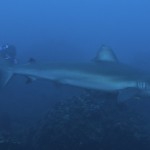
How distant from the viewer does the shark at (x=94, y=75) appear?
7566mm

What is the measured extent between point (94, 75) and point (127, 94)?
86 cm

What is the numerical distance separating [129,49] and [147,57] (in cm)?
1148

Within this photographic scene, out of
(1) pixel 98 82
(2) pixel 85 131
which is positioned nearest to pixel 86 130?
(2) pixel 85 131

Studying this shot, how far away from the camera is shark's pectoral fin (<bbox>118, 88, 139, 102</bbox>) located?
23.4 ft

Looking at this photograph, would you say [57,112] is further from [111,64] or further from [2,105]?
[2,105]

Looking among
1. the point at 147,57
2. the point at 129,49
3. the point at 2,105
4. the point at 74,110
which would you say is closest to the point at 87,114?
the point at 74,110

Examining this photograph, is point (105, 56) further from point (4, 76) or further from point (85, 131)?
point (4, 76)

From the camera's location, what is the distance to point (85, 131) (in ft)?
25.5

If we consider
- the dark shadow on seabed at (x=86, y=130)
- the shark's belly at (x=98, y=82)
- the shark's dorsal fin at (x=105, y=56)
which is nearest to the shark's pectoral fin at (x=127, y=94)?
the shark's belly at (x=98, y=82)

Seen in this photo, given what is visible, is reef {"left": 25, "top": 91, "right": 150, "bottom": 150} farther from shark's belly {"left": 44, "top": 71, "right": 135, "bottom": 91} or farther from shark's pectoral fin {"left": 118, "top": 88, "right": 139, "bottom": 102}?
shark's pectoral fin {"left": 118, "top": 88, "right": 139, "bottom": 102}

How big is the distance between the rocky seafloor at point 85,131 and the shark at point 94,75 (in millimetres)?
909

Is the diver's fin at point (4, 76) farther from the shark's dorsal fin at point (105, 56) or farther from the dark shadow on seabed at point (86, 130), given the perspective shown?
the shark's dorsal fin at point (105, 56)

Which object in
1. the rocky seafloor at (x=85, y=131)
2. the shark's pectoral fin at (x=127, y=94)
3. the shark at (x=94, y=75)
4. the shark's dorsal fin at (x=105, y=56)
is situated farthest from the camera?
the shark's dorsal fin at (x=105, y=56)

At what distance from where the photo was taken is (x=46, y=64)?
7836mm
